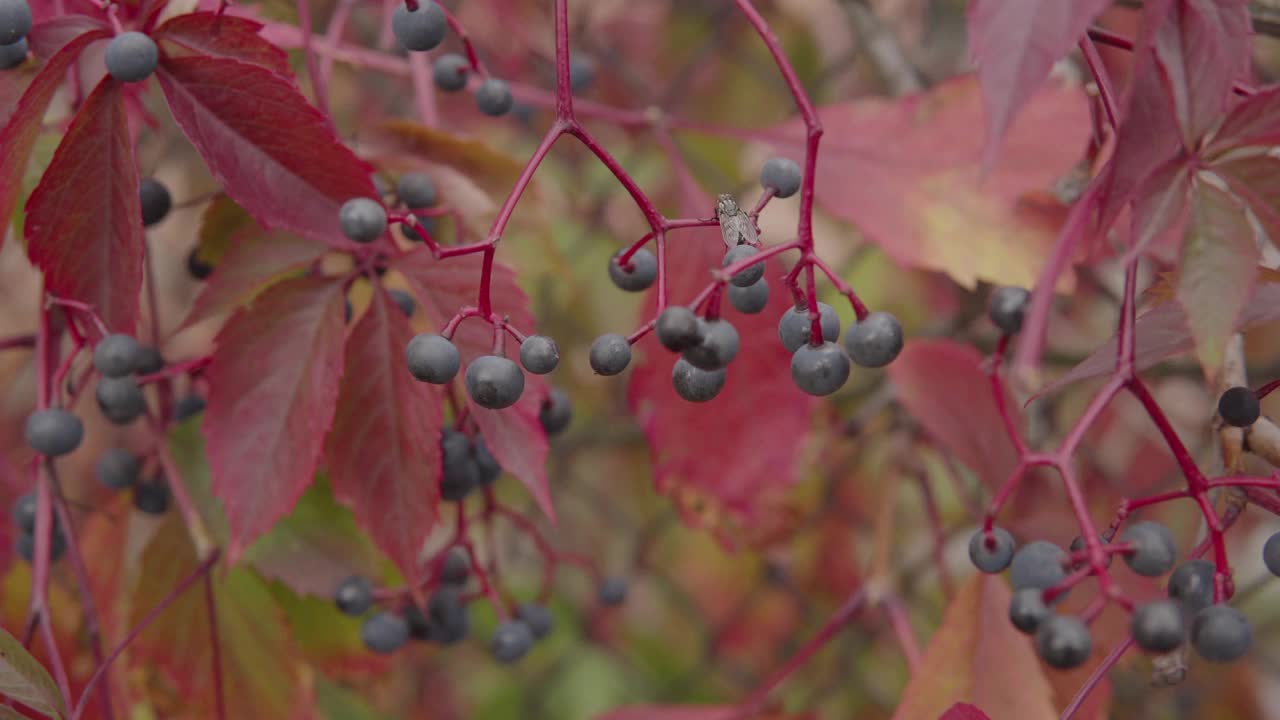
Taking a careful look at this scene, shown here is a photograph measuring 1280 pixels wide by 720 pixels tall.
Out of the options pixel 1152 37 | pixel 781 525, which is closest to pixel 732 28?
pixel 781 525

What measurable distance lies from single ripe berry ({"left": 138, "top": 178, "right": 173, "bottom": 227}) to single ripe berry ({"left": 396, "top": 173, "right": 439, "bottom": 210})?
182mm

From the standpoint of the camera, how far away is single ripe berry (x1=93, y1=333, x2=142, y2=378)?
74 centimetres

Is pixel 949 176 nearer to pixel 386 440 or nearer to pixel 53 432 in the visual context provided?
pixel 386 440

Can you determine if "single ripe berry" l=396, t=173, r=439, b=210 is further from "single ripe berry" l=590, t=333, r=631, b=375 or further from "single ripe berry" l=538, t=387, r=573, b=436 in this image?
"single ripe berry" l=590, t=333, r=631, b=375

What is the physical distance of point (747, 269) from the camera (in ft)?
1.97

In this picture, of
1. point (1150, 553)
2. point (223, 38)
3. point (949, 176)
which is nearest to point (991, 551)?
point (1150, 553)

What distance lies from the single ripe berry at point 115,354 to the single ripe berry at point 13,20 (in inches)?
7.8

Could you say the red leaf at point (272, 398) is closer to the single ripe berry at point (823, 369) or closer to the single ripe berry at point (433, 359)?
the single ripe berry at point (433, 359)

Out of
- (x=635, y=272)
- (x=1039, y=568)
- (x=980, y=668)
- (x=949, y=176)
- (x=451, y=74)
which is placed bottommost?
(x=980, y=668)

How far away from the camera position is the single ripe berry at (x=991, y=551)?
2.12ft

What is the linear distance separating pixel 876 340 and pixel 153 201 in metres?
0.57

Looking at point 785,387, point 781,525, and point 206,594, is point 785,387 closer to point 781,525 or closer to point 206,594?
point 781,525

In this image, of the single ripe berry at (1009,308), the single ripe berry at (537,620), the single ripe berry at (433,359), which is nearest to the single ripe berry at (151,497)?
the single ripe berry at (537,620)

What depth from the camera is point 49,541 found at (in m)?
0.84
